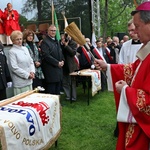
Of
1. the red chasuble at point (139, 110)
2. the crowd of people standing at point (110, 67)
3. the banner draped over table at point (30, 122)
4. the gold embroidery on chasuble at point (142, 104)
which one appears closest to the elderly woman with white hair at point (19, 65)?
the crowd of people standing at point (110, 67)

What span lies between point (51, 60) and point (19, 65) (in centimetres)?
115

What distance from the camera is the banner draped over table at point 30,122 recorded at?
234cm

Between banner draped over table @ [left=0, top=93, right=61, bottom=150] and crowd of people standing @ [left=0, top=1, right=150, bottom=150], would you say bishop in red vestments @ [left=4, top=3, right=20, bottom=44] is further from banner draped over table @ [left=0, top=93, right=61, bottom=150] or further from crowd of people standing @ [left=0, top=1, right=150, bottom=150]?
banner draped over table @ [left=0, top=93, right=61, bottom=150]

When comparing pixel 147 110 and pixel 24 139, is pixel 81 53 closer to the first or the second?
pixel 24 139

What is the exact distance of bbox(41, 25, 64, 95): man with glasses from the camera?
5.34m

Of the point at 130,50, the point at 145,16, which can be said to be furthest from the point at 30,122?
the point at 130,50

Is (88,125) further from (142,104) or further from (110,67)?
(142,104)

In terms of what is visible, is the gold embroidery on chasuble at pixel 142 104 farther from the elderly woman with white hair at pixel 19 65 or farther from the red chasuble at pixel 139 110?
the elderly woman with white hair at pixel 19 65

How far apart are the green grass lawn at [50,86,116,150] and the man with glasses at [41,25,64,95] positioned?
31.3 inches

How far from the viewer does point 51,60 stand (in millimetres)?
5348

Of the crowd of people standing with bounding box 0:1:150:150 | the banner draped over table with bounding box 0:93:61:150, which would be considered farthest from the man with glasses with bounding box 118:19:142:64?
the banner draped over table with bounding box 0:93:61:150

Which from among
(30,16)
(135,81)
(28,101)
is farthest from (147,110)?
(30,16)

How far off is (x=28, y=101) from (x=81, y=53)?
15.1 ft

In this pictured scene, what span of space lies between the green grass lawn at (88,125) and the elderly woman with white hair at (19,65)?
3.78 feet
